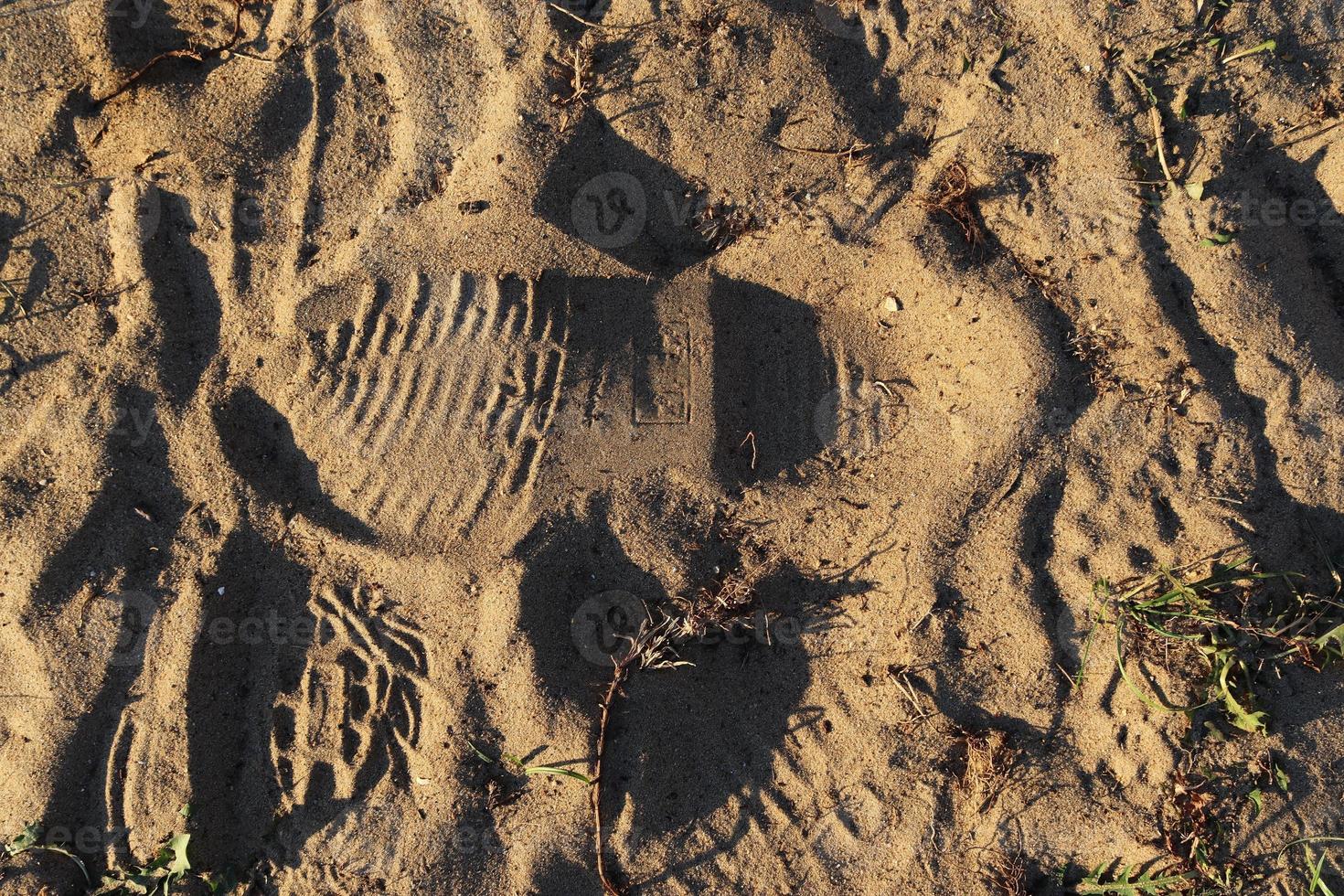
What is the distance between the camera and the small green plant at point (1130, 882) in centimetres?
328

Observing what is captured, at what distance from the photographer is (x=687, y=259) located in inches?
136

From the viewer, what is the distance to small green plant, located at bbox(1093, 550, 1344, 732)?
10.6 feet

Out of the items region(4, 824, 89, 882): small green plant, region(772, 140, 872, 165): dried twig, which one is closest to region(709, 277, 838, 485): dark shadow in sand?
region(772, 140, 872, 165): dried twig

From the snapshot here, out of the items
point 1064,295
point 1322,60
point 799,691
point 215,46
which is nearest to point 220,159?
point 215,46

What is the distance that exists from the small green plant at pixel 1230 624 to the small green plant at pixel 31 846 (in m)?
4.50

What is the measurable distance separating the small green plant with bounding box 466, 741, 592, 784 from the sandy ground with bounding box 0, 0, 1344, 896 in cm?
4

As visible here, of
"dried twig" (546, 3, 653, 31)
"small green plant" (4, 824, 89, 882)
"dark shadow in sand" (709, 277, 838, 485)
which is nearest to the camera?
"small green plant" (4, 824, 89, 882)

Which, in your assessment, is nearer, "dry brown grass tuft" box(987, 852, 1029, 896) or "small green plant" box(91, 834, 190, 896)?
"small green plant" box(91, 834, 190, 896)

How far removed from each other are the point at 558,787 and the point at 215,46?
3.52 m

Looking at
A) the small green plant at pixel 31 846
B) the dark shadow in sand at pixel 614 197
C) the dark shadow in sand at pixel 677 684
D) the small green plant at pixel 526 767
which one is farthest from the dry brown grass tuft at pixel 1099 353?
the small green plant at pixel 31 846

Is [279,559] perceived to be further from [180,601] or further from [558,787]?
[558,787]

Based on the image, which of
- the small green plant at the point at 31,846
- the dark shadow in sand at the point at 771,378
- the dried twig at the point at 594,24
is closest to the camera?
the small green plant at the point at 31,846

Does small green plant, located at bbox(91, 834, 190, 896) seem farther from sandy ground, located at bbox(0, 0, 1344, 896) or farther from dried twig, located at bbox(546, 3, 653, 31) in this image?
dried twig, located at bbox(546, 3, 653, 31)

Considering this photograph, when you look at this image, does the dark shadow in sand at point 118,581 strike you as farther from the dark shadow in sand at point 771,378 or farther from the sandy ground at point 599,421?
the dark shadow in sand at point 771,378
